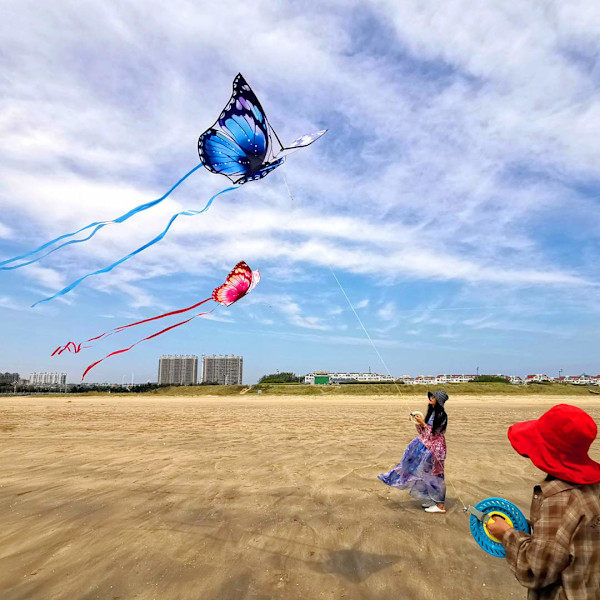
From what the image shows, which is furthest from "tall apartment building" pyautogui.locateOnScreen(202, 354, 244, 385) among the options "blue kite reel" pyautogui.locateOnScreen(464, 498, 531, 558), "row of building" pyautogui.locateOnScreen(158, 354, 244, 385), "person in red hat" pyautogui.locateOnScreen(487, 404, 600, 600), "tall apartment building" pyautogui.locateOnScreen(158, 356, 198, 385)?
"person in red hat" pyautogui.locateOnScreen(487, 404, 600, 600)

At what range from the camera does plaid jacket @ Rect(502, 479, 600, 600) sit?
6.07 feet

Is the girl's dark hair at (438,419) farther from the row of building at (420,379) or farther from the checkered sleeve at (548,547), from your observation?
the row of building at (420,379)

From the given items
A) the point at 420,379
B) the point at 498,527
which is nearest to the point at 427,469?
the point at 498,527

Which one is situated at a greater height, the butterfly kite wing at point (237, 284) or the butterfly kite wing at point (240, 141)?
the butterfly kite wing at point (240, 141)

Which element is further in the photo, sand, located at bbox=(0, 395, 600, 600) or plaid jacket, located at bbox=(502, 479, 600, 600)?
sand, located at bbox=(0, 395, 600, 600)

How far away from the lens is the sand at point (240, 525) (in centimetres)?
395

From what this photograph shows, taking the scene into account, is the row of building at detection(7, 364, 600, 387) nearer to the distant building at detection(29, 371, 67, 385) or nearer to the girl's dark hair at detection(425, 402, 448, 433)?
the distant building at detection(29, 371, 67, 385)

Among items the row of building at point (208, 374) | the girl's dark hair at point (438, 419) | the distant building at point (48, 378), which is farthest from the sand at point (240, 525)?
the distant building at point (48, 378)

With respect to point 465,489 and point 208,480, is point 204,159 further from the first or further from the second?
point 465,489

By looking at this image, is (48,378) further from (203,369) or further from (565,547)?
(565,547)

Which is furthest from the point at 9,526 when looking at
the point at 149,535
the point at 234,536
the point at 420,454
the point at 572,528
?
the point at 572,528

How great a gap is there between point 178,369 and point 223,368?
19.1 m

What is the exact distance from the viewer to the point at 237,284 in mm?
9938

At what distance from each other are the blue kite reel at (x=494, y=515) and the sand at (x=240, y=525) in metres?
1.81
